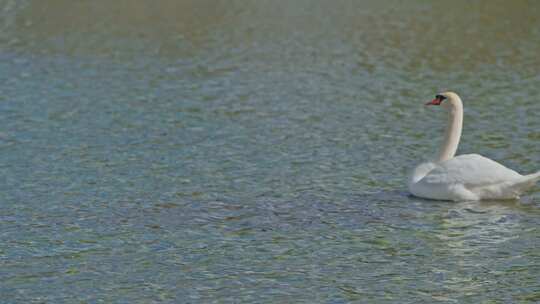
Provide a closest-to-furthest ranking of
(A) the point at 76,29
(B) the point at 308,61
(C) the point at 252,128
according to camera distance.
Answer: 1. (C) the point at 252,128
2. (B) the point at 308,61
3. (A) the point at 76,29

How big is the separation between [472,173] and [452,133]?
3.48 ft

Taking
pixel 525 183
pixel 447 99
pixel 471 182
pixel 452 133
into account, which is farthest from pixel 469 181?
pixel 447 99

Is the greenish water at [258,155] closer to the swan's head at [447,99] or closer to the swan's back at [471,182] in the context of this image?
the swan's back at [471,182]

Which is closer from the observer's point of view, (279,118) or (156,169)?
(156,169)

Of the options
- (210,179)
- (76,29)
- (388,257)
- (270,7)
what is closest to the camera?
(388,257)

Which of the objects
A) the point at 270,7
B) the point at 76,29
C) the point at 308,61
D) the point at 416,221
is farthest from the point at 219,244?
the point at 270,7

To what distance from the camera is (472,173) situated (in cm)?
1482

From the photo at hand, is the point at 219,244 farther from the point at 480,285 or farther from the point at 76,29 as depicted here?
the point at 76,29

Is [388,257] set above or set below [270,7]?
below

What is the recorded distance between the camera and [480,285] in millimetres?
11406

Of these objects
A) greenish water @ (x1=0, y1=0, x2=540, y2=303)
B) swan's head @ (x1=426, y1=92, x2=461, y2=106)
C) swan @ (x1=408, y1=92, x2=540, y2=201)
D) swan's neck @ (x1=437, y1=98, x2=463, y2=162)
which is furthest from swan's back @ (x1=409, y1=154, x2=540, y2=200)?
swan's head @ (x1=426, y1=92, x2=461, y2=106)

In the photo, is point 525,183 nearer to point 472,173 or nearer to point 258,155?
point 472,173

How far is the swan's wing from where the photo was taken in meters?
14.7

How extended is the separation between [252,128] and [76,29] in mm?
12613
